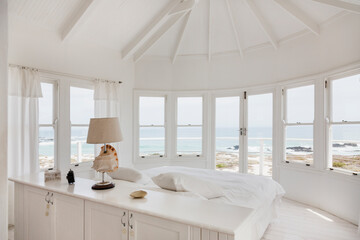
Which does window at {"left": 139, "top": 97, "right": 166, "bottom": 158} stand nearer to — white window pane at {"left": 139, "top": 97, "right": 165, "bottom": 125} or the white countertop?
white window pane at {"left": 139, "top": 97, "right": 165, "bottom": 125}

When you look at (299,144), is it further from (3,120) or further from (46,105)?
(46,105)

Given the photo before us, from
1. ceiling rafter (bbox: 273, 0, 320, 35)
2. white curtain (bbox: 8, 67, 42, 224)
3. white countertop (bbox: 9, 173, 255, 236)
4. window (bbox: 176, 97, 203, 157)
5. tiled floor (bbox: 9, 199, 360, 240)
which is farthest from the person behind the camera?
window (bbox: 176, 97, 203, 157)

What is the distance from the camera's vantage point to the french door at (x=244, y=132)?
4.59 m

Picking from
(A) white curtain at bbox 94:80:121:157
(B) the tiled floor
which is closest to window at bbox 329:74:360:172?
(B) the tiled floor

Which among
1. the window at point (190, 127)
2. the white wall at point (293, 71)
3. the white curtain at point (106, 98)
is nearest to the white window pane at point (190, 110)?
the window at point (190, 127)

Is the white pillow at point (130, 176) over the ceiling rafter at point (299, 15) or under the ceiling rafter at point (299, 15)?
under

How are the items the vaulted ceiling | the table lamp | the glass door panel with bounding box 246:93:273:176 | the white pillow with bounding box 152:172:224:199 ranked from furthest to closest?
the glass door panel with bounding box 246:93:273:176 → the vaulted ceiling → the white pillow with bounding box 152:172:224:199 → the table lamp

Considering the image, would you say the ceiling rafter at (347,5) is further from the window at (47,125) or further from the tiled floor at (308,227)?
the window at (47,125)

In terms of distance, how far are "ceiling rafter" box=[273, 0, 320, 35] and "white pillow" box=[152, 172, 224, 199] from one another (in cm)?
302

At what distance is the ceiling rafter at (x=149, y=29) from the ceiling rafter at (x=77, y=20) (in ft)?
3.84

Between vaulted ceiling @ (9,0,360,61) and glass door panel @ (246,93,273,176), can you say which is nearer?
vaulted ceiling @ (9,0,360,61)

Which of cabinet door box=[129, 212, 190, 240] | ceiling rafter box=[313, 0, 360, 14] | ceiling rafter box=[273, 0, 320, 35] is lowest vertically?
cabinet door box=[129, 212, 190, 240]

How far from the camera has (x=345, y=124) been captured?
10.6ft

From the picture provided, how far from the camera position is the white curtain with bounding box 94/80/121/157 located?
4.23 meters
